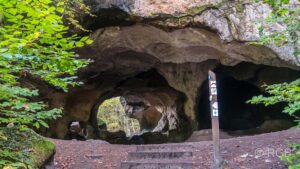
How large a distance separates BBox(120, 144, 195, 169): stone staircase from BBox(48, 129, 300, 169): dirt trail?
132mm

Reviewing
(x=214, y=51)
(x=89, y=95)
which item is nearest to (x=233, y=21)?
(x=214, y=51)

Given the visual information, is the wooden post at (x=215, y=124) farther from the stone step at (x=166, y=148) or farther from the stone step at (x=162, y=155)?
the stone step at (x=166, y=148)

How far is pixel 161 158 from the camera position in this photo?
6.04m

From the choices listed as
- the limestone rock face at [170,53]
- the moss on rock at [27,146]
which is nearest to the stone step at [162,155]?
the moss on rock at [27,146]

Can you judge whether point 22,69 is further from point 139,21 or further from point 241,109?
point 241,109

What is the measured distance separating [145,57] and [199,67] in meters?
2.26

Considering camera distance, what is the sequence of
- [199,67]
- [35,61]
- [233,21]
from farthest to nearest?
[199,67], [233,21], [35,61]

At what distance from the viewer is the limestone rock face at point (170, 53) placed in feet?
24.4

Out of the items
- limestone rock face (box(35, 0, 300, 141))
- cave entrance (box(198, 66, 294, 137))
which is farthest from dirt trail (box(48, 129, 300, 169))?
cave entrance (box(198, 66, 294, 137))

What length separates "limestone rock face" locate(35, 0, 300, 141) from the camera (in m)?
7.43

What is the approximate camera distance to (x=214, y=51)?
9.33 meters

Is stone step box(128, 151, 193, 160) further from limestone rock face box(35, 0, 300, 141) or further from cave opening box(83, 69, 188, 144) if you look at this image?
cave opening box(83, 69, 188, 144)

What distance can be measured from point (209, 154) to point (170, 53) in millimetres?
4476

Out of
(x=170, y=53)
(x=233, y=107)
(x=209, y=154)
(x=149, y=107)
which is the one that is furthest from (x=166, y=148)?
(x=149, y=107)
